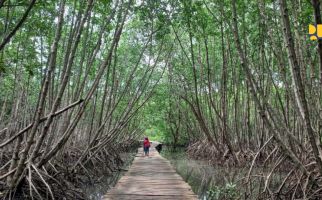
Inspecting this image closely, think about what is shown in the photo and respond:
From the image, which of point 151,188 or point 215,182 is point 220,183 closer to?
point 215,182

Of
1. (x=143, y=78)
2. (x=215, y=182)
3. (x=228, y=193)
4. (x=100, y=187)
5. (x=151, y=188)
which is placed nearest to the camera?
(x=228, y=193)

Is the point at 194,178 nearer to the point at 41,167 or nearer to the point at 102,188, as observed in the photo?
the point at 102,188

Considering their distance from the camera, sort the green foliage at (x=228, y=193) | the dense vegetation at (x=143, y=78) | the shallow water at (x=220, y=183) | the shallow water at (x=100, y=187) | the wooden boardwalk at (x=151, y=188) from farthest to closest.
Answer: the shallow water at (x=100, y=187) → the shallow water at (x=220, y=183) → the green foliage at (x=228, y=193) → the wooden boardwalk at (x=151, y=188) → the dense vegetation at (x=143, y=78)

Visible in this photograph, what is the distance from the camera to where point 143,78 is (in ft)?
39.0

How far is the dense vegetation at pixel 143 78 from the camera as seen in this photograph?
441 cm

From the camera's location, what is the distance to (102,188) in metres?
8.56

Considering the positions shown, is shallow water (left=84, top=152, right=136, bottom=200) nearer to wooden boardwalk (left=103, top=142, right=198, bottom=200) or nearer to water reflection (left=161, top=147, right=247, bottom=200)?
wooden boardwalk (left=103, top=142, right=198, bottom=200)

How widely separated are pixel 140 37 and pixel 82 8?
7.26 metres

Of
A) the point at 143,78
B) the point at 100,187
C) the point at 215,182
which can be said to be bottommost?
the point at 215,182

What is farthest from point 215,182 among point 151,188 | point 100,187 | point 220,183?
point 100,187

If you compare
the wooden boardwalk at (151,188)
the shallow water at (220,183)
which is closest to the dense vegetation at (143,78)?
the shallow water at (220,183)

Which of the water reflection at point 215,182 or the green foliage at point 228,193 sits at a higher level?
the green foliage at point 228,193

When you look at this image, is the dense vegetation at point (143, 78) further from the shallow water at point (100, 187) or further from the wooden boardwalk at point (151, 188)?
the wooden boardwalk at point (151, 188)

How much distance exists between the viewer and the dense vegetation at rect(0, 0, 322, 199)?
4406mm
